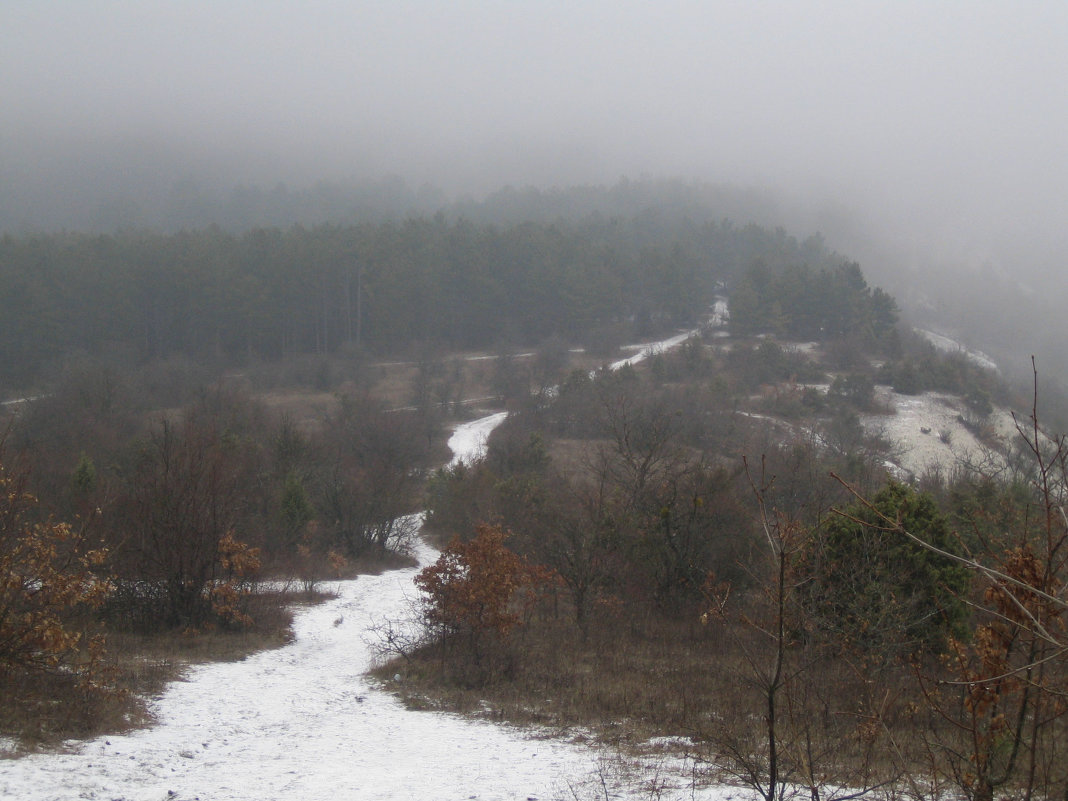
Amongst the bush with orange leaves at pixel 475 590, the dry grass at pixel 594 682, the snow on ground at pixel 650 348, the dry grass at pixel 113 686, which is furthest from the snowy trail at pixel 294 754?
the snow on ground at pixel 650 348

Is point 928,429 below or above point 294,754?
below

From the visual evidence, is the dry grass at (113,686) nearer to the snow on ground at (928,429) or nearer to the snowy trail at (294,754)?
the snowy trail at (294,754)

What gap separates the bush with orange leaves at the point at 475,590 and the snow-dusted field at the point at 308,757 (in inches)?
67.5

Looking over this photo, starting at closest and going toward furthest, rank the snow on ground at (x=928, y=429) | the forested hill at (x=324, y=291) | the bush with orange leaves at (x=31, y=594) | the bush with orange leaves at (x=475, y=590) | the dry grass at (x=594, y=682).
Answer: the bush with orange leaves at (x=31, y=594) < the dry grass at (x=594, y=682) < the bush with orange leaves at (x=475, y=590) < the snow on ground at (x=928, y=429) < the forested hill at (x=324, y=291)

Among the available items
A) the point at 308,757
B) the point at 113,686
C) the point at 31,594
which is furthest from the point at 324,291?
the point at 308,757

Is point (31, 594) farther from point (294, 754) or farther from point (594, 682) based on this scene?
point (594, 682)

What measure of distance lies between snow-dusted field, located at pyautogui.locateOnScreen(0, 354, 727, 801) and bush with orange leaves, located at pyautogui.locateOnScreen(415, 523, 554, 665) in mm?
1714

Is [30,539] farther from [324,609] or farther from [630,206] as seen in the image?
[630,206]

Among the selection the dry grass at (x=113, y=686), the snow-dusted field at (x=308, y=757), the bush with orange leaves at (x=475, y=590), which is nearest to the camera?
the snow-dusted field at (x=308, y=757)

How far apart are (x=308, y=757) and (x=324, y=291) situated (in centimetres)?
6051

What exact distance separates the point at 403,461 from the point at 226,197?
96952 millimetres

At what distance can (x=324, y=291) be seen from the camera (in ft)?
213

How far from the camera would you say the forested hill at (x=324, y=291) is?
54.5 m

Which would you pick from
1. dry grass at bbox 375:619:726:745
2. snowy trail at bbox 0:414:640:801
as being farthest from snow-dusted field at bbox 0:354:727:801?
dry grass at bbox 375:619:726:745
